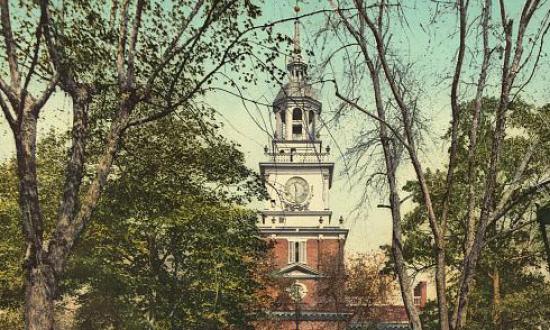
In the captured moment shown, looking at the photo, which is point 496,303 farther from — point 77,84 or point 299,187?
point 299,187

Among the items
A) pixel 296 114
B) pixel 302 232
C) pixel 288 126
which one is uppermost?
pixel 296 114

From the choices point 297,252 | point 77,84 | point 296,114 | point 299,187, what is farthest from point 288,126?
point 77,84

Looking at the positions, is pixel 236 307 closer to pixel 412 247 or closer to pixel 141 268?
pixel 141 268

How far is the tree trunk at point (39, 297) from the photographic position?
7762 millimetres

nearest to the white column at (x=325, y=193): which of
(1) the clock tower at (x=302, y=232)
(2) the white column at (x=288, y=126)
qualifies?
(1) the clock tower at (x=302, y=232)

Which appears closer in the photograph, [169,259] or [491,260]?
[491,260]

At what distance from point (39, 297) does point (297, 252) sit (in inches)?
2081

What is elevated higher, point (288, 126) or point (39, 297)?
point (288, 126)

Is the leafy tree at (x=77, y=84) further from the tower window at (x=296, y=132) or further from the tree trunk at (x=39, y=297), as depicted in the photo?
the tower window at (x=296, y=132)

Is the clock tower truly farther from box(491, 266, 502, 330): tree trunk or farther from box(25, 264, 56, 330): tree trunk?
box(25, 264, 56, 330): tree trunk

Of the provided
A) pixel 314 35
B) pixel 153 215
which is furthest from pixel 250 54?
pixel 153 215

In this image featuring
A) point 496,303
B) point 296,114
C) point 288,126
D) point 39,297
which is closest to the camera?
point 39,297

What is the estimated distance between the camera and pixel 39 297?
7789mm

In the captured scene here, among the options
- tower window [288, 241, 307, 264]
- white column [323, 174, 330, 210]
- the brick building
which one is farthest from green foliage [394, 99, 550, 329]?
white column [323, 174, 330, 210]
